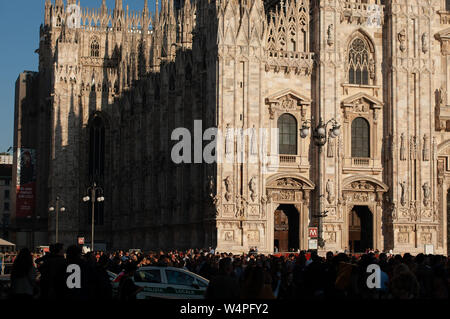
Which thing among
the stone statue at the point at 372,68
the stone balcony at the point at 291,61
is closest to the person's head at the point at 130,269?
the stone balcony at the point at 291,61

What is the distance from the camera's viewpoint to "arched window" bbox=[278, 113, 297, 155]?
155ft

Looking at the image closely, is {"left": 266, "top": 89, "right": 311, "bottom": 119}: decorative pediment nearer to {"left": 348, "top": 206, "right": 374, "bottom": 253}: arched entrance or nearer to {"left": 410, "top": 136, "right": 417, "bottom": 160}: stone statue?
{"left": 410, "top": 136, "right": 417, "bottom": 160}: stone statue

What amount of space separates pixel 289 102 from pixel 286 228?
724 centimetres

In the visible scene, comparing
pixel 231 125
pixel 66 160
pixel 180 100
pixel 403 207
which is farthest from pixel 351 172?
pixel 66 160

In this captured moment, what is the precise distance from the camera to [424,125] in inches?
1928

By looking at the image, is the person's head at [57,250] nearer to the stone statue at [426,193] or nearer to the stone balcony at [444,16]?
the stone statue at [426,193]

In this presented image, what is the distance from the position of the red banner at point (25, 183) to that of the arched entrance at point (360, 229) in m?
45.6

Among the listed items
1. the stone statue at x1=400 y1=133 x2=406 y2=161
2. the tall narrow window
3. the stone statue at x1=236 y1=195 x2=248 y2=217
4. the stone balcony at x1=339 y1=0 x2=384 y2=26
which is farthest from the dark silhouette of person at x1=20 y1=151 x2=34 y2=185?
the stone statue at x1=400 y1=133 x2=406 y2=161

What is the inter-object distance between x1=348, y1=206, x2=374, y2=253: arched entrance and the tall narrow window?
115 feet

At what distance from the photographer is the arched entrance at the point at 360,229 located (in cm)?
4888
